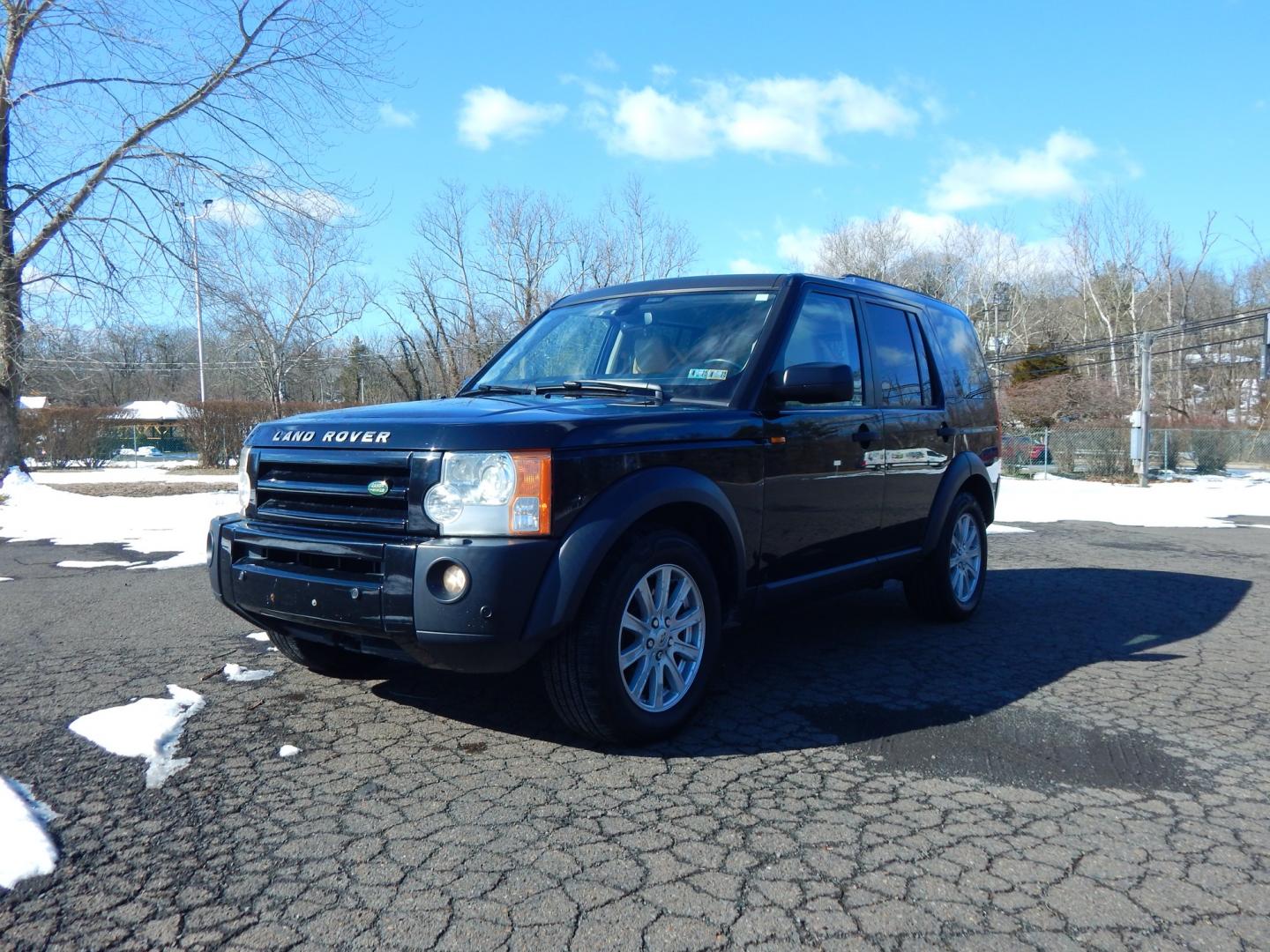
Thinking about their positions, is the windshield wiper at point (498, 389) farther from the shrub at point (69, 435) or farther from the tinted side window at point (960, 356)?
the shrub at point (69, 435)

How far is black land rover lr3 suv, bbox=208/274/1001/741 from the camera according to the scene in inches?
133

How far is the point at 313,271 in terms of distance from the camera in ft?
111

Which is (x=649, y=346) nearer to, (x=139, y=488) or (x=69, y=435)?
(x=139, y=488)

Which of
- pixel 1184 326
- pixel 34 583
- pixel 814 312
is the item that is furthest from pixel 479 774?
pixel 1184 326

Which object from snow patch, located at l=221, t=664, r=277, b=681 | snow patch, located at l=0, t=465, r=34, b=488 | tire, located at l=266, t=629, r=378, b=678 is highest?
snow patch, located at l=0, t=465, r=34, b=488

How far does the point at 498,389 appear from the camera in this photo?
15.9 feet

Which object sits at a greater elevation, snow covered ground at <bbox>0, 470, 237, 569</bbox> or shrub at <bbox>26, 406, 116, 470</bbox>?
shrub at <bbox>26, 406, 116, 470</bbox>

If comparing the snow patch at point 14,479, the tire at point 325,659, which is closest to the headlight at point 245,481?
the tire at point 325,659

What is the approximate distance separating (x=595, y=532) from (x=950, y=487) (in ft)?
10.6

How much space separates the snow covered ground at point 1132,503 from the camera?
1443 cm

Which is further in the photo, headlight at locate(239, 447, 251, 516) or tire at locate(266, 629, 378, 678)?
tire at locate(266, 629, 378, 678)

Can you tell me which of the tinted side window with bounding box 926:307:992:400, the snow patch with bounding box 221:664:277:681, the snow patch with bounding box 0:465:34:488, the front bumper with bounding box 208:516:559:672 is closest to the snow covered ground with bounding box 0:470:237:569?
the snow patch with bounding box 0:465:34:488

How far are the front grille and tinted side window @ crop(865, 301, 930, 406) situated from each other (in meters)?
2.87

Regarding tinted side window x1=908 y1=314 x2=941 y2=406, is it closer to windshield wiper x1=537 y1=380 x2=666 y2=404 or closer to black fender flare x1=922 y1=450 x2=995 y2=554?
black fender flare x1=922 y1=450 x2=995 y2=554
